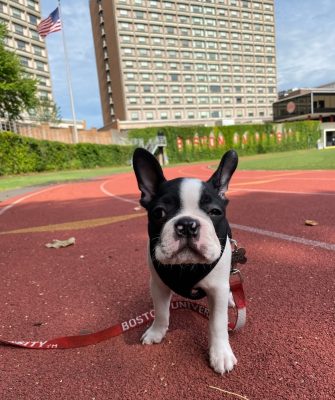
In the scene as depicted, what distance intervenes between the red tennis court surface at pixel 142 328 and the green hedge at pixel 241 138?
4164 centimetres

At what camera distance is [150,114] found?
90.8m

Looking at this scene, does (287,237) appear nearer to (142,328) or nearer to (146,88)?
(142,328)

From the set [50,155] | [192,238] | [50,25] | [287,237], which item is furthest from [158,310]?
[50,25]

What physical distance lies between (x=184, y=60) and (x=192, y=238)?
105101mm

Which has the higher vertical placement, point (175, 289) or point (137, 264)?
point (175, 289)

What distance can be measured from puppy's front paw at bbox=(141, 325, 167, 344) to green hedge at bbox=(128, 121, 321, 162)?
43762 millimetres

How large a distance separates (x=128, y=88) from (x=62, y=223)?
88.5m

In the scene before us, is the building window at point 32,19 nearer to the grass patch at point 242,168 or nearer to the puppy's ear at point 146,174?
the grass patch at point 242,168

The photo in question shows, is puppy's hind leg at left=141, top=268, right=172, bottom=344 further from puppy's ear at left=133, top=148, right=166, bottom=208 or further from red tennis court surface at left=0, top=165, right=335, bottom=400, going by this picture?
puppy's ear at left=133, top=148, right=166, bottom=208

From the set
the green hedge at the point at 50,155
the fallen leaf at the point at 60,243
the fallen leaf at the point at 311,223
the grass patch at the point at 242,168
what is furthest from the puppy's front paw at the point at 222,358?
the green hedge at the point at 50,155

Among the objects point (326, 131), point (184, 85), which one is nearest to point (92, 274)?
point (326, 131)

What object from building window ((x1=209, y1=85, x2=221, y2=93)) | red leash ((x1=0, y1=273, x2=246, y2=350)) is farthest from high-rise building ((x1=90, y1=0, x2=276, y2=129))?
red leash ((x1=0, y1=273, x2=246, y2=350))

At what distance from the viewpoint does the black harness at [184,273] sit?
196 centimetres

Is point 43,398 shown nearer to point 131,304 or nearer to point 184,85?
point 131,304
